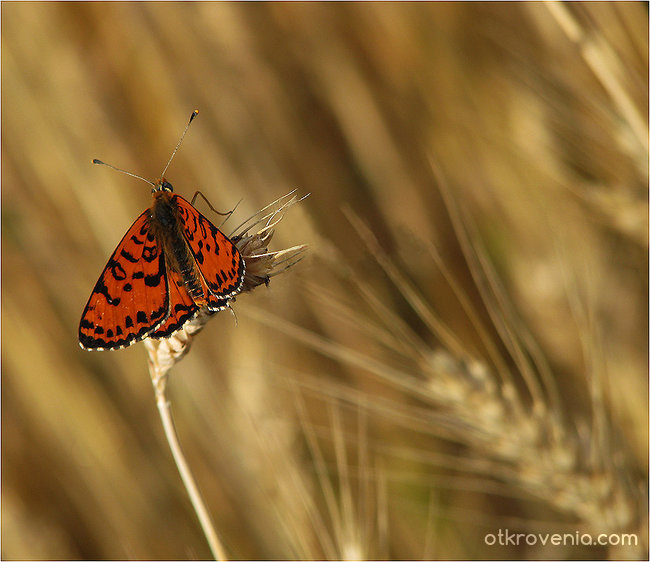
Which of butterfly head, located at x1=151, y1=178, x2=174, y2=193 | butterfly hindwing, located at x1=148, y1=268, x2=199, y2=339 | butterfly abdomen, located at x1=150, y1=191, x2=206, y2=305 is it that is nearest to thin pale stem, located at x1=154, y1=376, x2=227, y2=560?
butterfly hindwing, located at x1=148, y1=268, x2=199, y2=339

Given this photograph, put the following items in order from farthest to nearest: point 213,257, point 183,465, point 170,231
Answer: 1. point 170,231
2. point 213,257
3. point 183,465

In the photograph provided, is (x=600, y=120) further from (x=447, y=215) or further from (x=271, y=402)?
(x=271, y=402)

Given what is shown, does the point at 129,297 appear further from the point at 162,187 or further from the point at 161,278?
the point at 162,187

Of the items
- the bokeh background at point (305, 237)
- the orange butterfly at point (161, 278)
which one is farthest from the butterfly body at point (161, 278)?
the bokeh background at point (305, 237)

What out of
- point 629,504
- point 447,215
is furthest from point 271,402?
point 447,215

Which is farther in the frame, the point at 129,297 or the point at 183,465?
the point at 129,297

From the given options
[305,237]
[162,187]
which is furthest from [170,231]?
[305,237]
